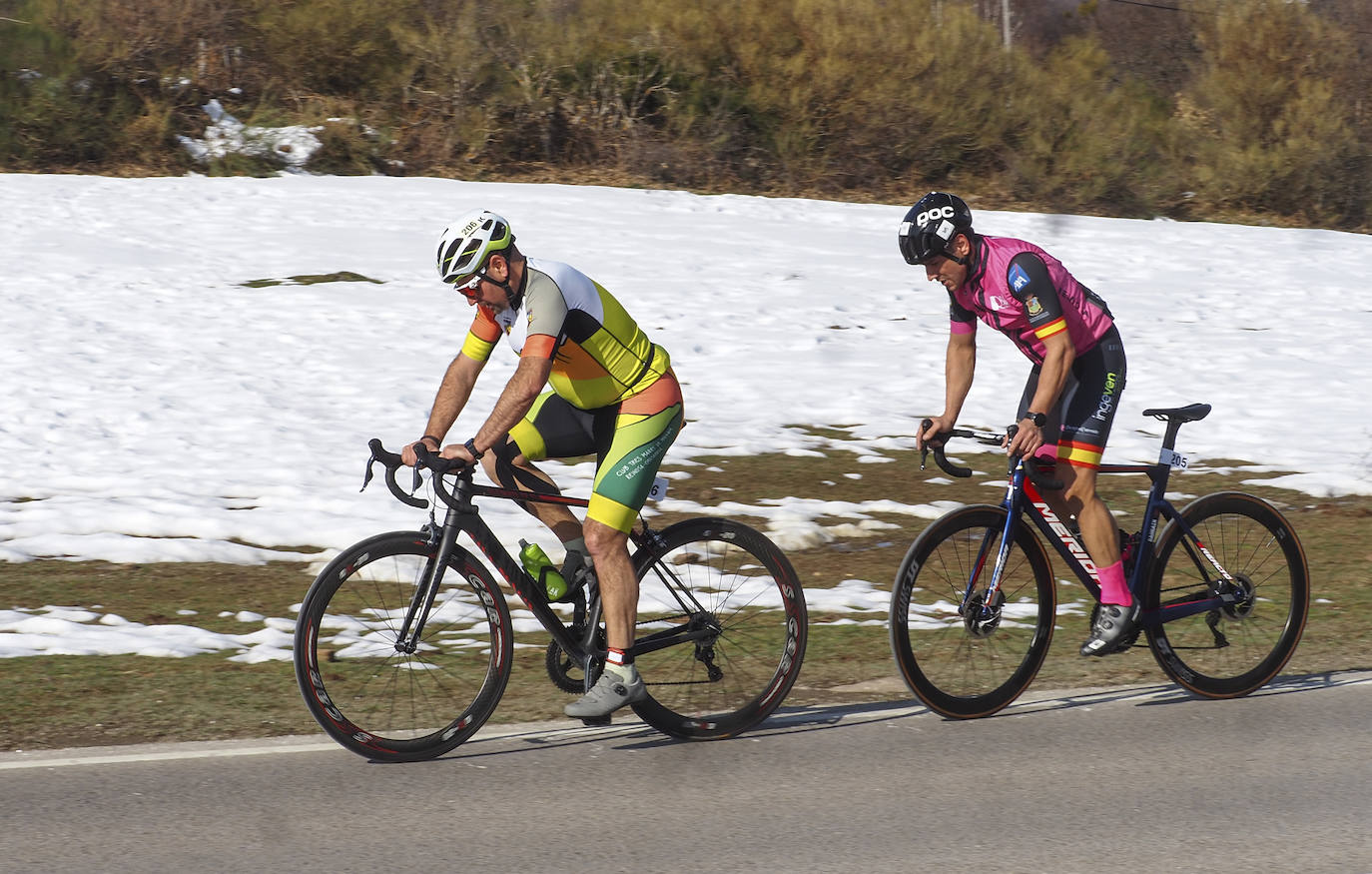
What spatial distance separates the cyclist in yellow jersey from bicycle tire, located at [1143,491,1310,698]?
2.26m

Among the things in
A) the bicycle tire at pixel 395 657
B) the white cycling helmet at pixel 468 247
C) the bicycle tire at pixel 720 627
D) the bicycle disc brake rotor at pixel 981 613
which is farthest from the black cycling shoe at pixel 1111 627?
the white cycling helmet at pixel 468 247

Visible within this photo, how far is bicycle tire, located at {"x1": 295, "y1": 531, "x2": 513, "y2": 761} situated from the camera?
17.9ft

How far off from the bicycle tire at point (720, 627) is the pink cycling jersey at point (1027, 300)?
1.32 metres

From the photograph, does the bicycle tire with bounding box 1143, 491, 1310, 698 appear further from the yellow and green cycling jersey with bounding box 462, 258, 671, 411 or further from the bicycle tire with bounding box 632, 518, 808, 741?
the yellow and green cycling jersey with bounding box 462, 258, 671, 411

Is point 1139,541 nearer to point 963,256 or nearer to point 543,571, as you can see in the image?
point 963,256

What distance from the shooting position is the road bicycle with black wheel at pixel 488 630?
18.2 feet

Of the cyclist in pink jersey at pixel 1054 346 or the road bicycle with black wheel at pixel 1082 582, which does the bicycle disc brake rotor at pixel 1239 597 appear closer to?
the road bicycle with black wheel at pixel 1082 582

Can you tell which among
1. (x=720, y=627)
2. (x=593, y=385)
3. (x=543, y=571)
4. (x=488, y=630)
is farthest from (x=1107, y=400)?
(x=488, y=630)

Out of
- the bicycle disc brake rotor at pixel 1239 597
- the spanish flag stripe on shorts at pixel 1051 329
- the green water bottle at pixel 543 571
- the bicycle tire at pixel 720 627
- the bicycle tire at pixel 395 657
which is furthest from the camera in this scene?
the bicycle disc brake rotor at pixel 1239 597

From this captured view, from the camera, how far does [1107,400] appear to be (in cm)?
647

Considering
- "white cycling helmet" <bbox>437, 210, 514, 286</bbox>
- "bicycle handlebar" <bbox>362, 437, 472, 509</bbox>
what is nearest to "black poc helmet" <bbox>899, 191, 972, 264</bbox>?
"white cycling helmet" <bbox>437, 210, 514, 286</bbox>

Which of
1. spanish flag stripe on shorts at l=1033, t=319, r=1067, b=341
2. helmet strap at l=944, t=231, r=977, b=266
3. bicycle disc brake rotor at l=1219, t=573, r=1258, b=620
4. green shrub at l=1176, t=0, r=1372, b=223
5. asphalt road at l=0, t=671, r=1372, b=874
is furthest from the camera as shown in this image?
green shrub at l=1176, t=0, r=1372, b=223

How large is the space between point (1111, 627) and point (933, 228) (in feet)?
5.86

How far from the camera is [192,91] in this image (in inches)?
984
